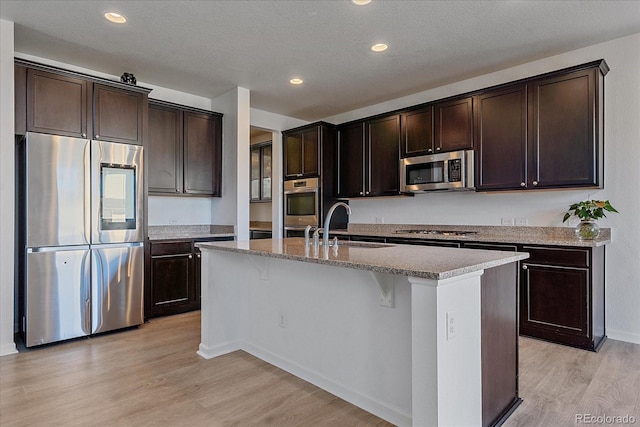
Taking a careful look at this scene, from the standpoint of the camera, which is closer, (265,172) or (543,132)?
(543,132)

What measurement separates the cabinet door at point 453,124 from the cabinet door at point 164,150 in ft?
10.2

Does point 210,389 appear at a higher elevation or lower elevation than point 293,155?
lower

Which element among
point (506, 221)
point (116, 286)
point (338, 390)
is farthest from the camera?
point (506, 221)

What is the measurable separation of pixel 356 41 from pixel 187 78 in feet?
6.99

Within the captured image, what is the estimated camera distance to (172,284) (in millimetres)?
4191

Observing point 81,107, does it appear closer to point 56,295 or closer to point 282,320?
point 56,295

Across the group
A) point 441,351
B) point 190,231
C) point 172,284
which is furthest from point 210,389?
point 190,231

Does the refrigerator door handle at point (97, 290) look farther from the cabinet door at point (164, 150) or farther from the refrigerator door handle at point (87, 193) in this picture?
the cabinet door at point (164, 150)

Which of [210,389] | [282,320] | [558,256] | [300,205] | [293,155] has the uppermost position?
[293,155]

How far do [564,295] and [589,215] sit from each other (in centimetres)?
74

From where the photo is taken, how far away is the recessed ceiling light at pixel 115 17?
115 inches

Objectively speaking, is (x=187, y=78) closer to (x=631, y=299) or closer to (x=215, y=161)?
(x=215, y=161)

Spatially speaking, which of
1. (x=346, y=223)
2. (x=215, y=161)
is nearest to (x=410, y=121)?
(x=346, y=223)

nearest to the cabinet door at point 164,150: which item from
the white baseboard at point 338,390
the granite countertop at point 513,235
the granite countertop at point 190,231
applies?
the granite countertop at point 190,231
